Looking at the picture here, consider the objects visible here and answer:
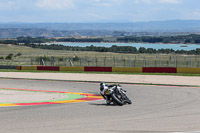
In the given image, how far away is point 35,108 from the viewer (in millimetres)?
13961

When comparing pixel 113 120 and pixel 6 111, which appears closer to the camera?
pixel 113 120

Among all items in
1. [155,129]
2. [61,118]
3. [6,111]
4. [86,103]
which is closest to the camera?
[155,129]

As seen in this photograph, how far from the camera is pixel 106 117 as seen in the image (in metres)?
11.8

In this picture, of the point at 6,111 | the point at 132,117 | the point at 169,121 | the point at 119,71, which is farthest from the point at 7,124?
the point at 119,71

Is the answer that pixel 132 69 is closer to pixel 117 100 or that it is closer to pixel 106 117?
pixel 117 100

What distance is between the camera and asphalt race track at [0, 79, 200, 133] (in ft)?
33.0

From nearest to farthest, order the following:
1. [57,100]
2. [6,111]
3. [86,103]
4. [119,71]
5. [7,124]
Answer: [7,124], [6,111], [86,103], [57,100], [119,71]

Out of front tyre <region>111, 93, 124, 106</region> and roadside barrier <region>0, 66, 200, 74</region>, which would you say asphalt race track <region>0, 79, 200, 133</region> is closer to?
front tyre <region>111, 93, 124, 106</region>

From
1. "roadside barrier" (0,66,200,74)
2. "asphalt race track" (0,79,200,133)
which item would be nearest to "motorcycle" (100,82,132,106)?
"asphalt race track" (0,79,200,133)

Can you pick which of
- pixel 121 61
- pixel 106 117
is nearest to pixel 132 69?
pixel 106 117

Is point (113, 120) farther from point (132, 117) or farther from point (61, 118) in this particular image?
point (61, 118)

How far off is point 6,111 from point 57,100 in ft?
11.6

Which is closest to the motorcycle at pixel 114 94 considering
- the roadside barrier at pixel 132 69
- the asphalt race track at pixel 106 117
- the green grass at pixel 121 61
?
the asphalt race track at pixel 106 117

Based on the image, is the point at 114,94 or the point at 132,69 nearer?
the point at 114,94
